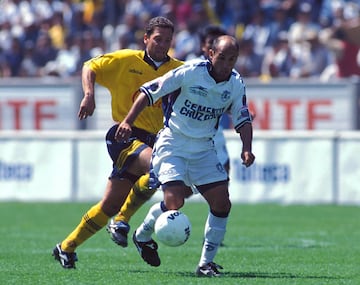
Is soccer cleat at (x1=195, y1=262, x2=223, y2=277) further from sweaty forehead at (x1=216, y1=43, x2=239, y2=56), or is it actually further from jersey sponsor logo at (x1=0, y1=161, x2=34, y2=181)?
jersey sponsor logo at (x1=0, y1=161, x2=34, y2=181)

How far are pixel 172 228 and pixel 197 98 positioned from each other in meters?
1.17

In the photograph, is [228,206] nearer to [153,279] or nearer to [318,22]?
[153,279]

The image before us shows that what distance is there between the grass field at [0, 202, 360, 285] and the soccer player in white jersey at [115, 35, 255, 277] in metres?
0.56

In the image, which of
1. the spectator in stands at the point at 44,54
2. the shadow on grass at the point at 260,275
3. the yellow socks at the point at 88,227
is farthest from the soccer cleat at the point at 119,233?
the spectator in stands at the point at 44,54

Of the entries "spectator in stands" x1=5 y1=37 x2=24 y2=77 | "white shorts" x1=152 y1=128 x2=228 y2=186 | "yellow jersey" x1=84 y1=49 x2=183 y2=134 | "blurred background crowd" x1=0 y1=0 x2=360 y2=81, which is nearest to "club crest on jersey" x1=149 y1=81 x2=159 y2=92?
"white shorts" x1=152 y1=128 x2=228 y2=186

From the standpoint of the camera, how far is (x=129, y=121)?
8.81 meters

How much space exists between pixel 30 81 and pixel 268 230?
8.10 m

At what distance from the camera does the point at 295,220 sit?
52.1ft

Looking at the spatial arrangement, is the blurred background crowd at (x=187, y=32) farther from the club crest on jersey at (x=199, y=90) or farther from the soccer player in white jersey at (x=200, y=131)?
the club crest on jersey at (x=199, y=90)

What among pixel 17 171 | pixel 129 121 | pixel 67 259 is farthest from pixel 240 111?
pixel 17 171

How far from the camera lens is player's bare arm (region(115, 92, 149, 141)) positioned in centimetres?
870

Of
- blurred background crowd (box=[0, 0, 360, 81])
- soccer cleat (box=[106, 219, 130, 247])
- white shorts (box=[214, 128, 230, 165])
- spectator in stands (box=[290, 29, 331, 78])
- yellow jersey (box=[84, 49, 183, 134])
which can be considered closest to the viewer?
soccer cleat (box=[106, 219, 130, 247])

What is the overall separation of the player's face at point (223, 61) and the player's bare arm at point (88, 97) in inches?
41.7

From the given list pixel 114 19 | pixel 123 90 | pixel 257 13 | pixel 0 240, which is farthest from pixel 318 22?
pixel 123 90
